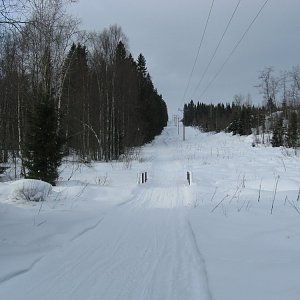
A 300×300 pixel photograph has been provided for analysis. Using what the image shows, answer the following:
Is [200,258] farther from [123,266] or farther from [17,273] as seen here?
[17,273]

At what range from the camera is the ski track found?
16.8 ft

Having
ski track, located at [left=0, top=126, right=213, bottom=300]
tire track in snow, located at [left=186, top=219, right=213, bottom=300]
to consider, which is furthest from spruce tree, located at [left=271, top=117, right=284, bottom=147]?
tire track in snow, located at [left=186, top=219, right=213, bottom=300]

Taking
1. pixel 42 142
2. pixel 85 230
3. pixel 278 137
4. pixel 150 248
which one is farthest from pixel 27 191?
pixel 278 137

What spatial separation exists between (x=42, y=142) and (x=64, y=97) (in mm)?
20790

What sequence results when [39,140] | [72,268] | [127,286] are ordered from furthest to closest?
[39,140] → [72,268] → [127,286]

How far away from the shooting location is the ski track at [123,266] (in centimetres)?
511

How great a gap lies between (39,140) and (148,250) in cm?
1048

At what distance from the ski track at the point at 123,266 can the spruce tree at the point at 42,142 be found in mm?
7020

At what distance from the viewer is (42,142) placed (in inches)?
648

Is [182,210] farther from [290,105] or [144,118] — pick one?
[290,105]

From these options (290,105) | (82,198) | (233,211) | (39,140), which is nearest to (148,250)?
(233,211)

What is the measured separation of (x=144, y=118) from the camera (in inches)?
2333

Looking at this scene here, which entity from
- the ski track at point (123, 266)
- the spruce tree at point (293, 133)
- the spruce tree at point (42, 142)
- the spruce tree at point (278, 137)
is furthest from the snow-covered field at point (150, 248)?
the spruce tree at point (278, 137)

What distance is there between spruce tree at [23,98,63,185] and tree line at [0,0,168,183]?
1.4 inches
